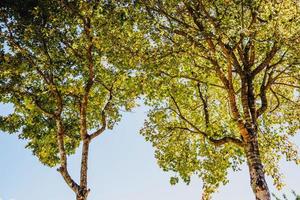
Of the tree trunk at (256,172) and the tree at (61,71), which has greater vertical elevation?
the tree at (61,71)

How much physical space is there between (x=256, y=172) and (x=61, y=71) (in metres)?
13.2

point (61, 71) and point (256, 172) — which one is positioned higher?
point (61, 71)

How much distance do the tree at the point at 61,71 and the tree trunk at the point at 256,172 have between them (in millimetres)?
7698

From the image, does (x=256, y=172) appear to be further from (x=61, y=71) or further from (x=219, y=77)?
(x=61, y=71)

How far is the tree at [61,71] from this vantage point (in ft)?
83.0

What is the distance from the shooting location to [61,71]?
27.1 meters

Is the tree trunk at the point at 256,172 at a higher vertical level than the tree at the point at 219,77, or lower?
lower

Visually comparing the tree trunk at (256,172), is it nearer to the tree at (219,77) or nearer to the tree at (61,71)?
the tree at (219,77)

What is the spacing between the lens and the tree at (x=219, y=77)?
2239cm

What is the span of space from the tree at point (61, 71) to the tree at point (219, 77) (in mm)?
2443

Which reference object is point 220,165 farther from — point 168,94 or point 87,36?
point 87,36

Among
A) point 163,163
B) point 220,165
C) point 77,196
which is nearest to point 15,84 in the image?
point 77,196

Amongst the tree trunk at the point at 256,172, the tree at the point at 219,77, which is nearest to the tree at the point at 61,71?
the tree at the point at 219,77

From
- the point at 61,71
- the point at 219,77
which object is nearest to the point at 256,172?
the point at 219,77
